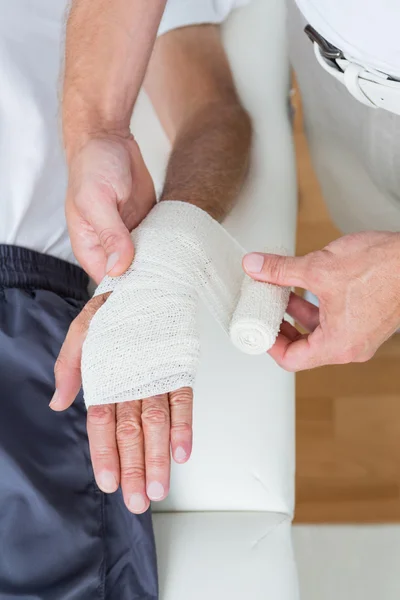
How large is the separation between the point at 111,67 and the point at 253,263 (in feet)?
1.17

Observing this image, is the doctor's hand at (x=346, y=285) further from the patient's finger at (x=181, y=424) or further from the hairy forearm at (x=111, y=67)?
the hairy forearm at (x=111, y=67)

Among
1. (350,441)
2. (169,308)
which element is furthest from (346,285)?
(350,441)

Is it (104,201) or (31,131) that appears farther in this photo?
(31,131)

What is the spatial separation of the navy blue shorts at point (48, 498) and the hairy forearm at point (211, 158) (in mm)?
259

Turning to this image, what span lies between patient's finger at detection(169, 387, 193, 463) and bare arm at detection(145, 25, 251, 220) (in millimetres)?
322

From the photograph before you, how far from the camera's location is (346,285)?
760 mm

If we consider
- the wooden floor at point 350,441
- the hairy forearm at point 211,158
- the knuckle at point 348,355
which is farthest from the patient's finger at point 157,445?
the wooden floor at point 350,441

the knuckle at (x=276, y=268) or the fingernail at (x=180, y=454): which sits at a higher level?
the knuckle at (x=276, y=268)

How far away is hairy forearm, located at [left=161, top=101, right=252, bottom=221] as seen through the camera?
3.22 feet

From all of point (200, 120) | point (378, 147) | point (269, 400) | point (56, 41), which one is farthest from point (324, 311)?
point (56, 41)

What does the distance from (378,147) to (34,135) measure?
0.52 metres

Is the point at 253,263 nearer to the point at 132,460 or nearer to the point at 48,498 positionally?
the point at 132,460

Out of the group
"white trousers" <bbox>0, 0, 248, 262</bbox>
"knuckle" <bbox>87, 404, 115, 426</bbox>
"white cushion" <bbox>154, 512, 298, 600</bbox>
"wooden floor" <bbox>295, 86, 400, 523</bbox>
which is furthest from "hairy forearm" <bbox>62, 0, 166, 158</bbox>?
"wooden floor" <bbox>295, 86, 400, 523</bbox>

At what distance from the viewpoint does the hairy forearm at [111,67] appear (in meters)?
0.90
